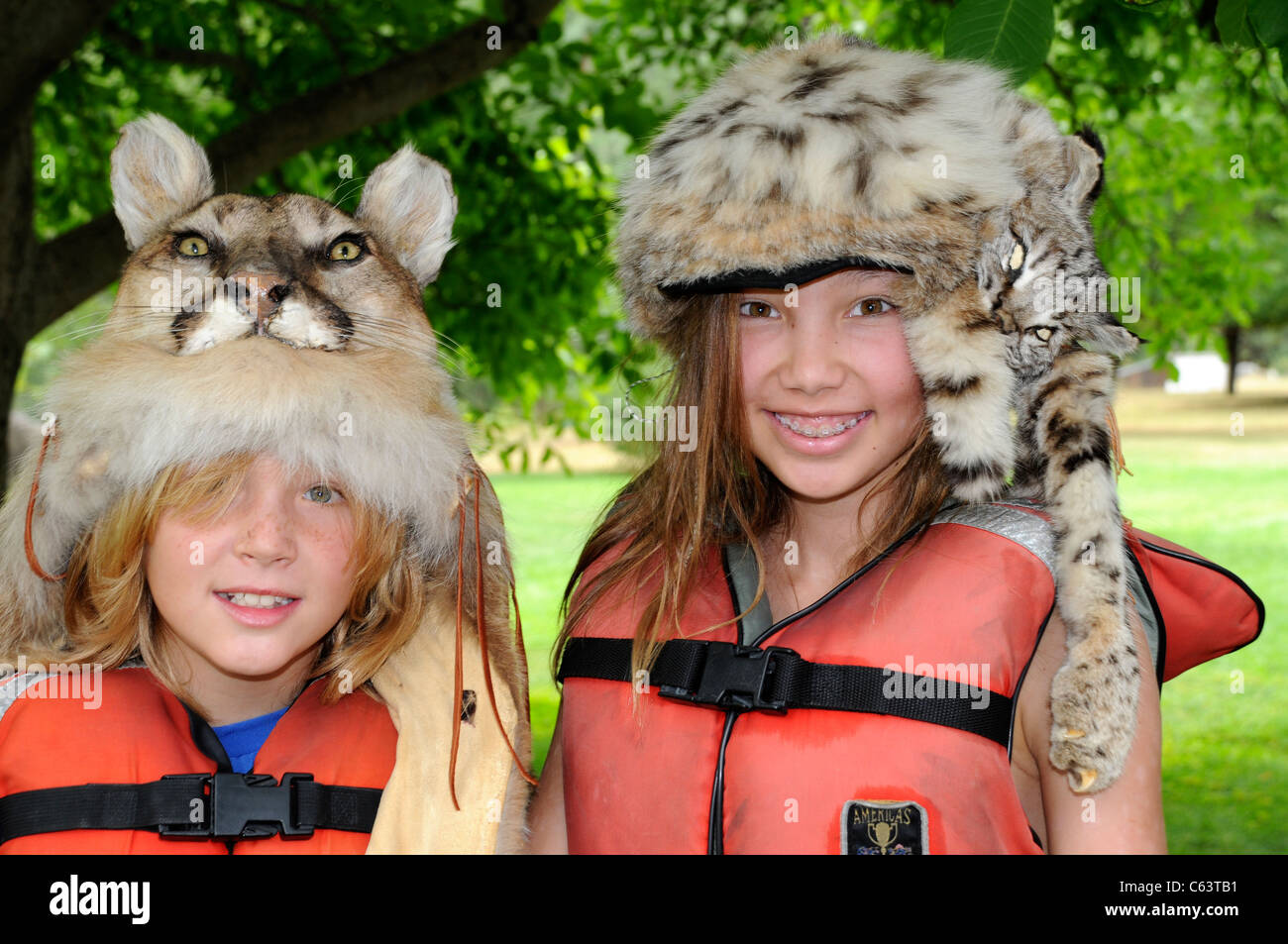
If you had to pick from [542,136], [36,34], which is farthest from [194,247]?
[542,136]

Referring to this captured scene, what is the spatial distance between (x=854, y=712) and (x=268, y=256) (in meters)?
1.47

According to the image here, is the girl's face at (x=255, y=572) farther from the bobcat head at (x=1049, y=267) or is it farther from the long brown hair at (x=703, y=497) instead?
the bobcat head at (x=1049, y=267)

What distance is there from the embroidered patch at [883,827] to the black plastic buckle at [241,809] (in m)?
1.05

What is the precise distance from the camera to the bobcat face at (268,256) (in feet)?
7.55

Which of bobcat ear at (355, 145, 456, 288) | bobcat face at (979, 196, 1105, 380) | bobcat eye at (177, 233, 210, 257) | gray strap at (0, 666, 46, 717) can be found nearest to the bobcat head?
bobcat face at (979, 196, 1105, 380)

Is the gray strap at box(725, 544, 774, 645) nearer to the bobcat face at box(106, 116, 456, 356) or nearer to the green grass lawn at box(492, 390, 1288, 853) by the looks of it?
the green grass lawn at box(492, 390, 1288, 853)

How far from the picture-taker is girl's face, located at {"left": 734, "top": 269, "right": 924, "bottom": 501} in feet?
8.25

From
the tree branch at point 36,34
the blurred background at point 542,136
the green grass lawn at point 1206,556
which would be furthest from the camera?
the green grass lawn at point 1206,556

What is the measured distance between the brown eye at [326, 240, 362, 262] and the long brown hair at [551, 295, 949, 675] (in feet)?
2.61

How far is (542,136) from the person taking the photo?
6684mm

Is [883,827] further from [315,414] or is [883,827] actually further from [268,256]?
[268,256]

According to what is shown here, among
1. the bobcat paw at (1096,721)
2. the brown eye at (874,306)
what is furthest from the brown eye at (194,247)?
the bobcat paw at (1096,721)
